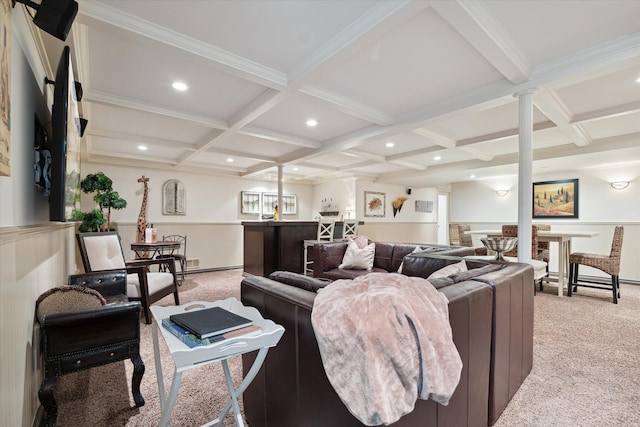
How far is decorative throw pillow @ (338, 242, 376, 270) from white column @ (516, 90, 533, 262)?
5.86 ft

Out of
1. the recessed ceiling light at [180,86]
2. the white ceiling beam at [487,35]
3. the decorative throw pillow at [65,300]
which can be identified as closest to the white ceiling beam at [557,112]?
the white ceiling beam at [487,35]

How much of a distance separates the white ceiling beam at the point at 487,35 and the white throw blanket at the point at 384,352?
1.70 metres

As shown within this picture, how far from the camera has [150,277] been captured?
343 centimetres

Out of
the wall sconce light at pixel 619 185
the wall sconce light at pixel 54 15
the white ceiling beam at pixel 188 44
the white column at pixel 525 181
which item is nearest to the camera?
the wall sconce light at pixel 54 15

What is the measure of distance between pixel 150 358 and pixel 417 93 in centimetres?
348

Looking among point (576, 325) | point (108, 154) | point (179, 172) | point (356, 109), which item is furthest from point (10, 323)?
point (179, 172)

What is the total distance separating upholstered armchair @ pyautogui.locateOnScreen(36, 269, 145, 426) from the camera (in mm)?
1524

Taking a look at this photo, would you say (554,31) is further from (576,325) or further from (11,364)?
(11,364)

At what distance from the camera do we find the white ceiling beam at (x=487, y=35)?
1.74 m

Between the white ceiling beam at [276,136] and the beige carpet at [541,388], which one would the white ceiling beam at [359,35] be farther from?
the beige carpet at [541,388]

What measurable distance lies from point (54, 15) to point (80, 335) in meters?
1.56

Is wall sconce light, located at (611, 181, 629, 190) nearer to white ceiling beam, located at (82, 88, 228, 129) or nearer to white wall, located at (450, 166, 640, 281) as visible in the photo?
white wall, located at (450, 166, 640, 281)

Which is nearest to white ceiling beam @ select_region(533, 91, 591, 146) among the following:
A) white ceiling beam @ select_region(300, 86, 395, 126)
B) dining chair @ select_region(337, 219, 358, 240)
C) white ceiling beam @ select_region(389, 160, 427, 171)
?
white ceiling beam @ select_region(300, 86, 395, 126)

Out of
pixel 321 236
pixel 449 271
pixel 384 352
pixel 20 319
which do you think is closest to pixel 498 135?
pixel 449 271
